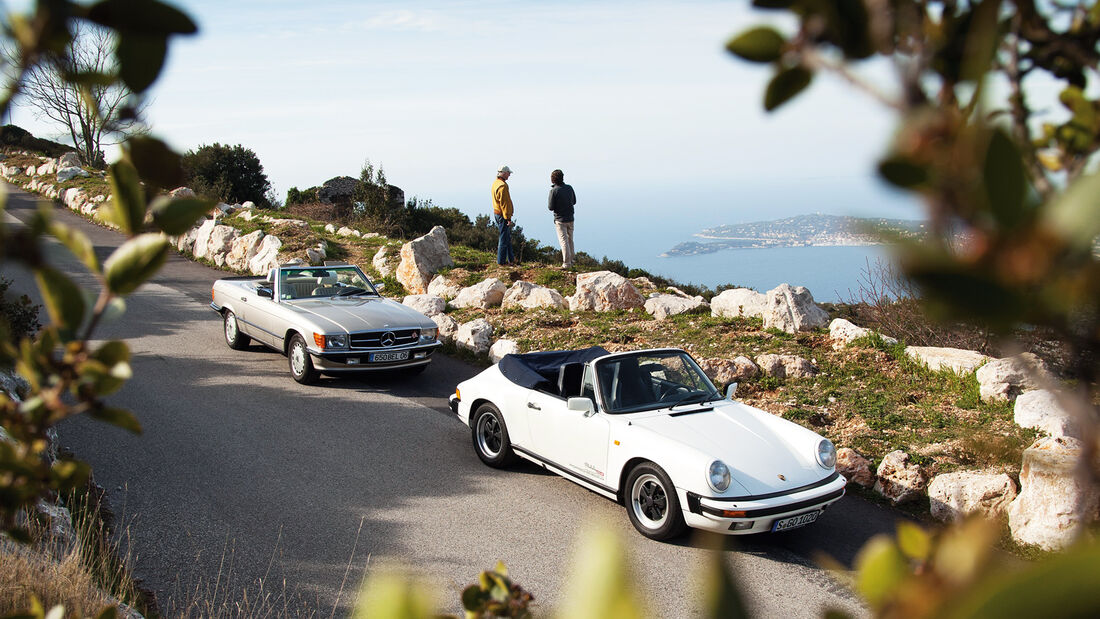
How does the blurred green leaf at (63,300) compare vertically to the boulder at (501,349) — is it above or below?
above

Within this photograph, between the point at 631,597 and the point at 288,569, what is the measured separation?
5336mm

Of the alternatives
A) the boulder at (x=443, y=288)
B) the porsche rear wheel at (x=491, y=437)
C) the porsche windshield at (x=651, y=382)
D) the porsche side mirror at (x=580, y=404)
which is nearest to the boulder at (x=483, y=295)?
the boulder at (x=443, y=288)

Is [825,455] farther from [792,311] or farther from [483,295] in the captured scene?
[483,295]

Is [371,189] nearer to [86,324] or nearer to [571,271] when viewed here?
[571,271]

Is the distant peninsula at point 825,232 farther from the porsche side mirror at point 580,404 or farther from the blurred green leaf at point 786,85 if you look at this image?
the porsche side mirror at point 580,404

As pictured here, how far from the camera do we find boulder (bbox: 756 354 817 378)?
9.30m

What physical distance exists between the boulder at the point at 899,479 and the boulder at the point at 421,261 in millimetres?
10339

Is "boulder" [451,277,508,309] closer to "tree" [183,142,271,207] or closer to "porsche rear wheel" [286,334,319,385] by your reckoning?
"porsche rear wheel" [286,334,319,385]

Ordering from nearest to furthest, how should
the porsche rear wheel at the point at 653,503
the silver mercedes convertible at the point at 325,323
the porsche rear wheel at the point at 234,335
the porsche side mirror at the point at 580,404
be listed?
the porsche rear wheel at the point at 653,503 < the porsche side mirror at the point at 580,404 < the silver mercedes convertible at the point at 325,323 < the porsche rear wheel at the point at 234,335

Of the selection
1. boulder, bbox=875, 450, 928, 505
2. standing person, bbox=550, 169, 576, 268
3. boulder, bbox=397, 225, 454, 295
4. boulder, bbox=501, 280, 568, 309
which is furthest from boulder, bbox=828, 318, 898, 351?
boulder, bbox=397, 225, 454, 295

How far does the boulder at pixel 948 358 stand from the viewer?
339 inches

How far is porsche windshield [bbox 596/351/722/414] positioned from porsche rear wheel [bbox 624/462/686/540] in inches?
26.5

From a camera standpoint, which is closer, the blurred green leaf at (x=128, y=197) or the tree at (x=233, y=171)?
the blurred green leaf at (x=128, y=197)

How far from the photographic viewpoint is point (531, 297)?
13461 millimetres
